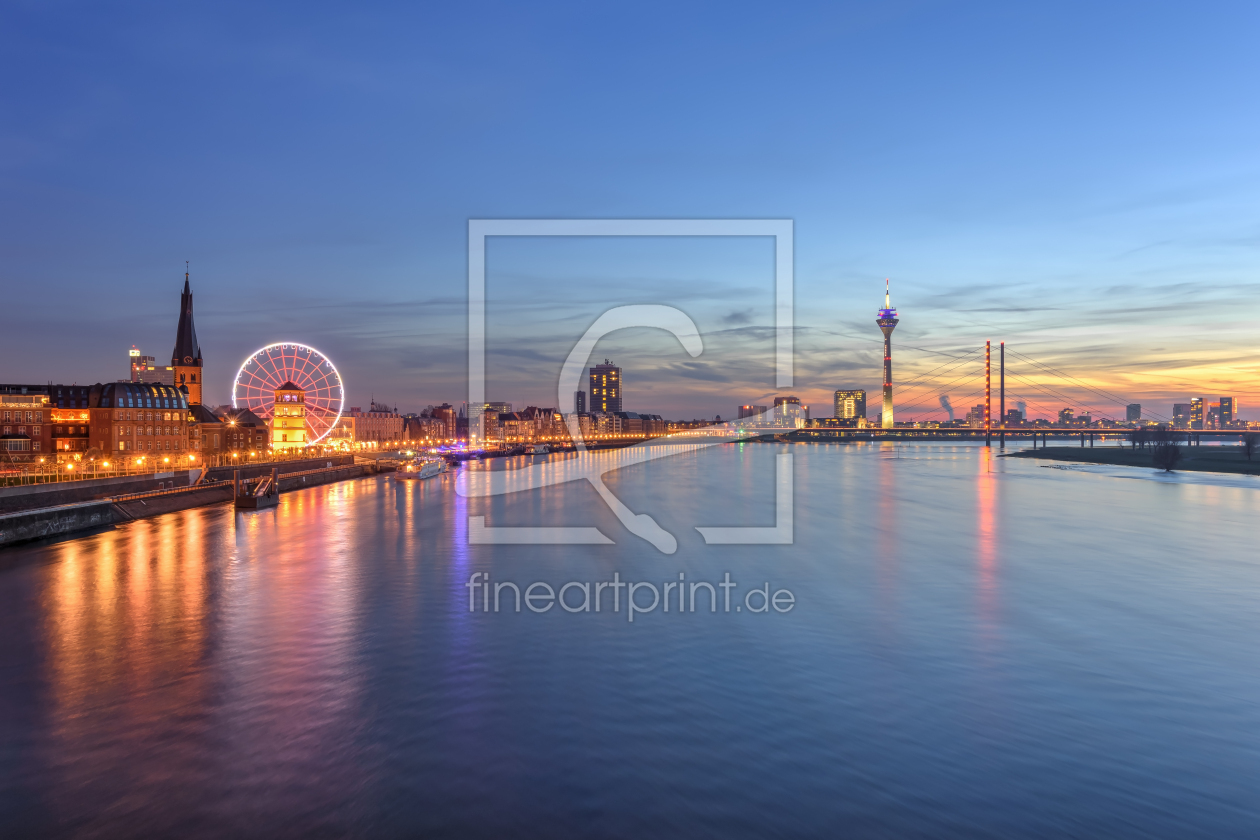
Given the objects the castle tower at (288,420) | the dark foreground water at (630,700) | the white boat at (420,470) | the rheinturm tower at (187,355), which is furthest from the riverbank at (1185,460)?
the rheinturm tower at (187,355)

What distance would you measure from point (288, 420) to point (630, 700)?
105 m

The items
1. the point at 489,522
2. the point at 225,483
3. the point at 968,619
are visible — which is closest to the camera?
the point at 968,619

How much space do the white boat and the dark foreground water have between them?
6186cm

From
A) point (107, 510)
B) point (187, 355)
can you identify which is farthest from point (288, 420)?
point (107, 510)

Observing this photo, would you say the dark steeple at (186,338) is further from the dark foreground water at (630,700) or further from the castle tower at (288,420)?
the dark foreground water at (630,700)

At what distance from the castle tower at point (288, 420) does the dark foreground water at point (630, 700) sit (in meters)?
75.0

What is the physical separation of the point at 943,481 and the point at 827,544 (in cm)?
5309

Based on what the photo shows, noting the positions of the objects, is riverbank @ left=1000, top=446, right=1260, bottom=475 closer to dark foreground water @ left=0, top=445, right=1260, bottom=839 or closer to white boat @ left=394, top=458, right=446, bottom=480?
dark foreground water @ left=0, top=445, right=1260, bottom=839

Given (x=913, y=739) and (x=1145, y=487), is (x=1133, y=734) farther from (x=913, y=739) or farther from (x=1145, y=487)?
(x=1145, y=487)

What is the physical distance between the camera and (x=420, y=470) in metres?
96.9

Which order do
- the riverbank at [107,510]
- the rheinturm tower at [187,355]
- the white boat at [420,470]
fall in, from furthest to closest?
the rheinturm tower at [187,355]
the white boat at [420,470]
the riverbank at [107,510]

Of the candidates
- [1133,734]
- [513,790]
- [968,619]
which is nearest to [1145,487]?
[968,619]

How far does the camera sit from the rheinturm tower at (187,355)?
103438 mm

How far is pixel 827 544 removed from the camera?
38.5 meters
